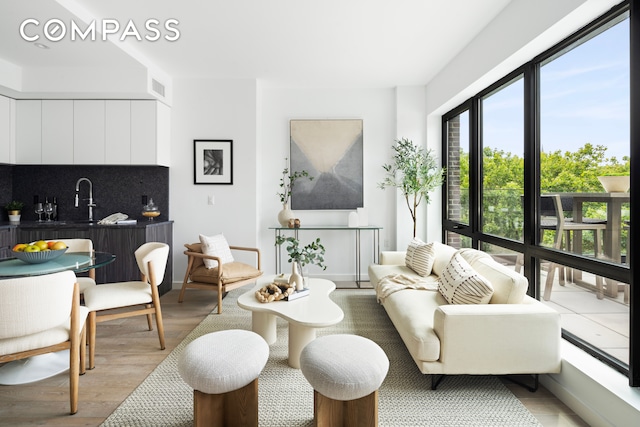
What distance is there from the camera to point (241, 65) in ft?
14.7

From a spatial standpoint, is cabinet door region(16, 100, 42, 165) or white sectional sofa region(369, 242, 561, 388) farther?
cabinet door region(16, 100, 42, 165)

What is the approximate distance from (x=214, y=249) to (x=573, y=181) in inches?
134

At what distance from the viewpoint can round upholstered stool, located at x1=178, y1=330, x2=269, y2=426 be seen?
177 cm

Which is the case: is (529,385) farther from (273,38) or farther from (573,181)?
(273,38)

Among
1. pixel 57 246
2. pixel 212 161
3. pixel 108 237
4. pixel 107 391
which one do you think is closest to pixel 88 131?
pixel 108 237

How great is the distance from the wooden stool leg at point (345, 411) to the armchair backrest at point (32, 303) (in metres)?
1.48

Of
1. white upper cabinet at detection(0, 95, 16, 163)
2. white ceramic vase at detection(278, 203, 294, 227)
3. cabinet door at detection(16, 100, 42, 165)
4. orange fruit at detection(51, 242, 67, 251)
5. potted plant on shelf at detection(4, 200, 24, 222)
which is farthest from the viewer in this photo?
white ceramic vase at detection(278, 203, 294, 227)

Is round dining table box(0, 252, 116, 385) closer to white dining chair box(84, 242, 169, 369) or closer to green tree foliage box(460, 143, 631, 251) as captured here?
white dining chair box(84, 242, 169, 369)

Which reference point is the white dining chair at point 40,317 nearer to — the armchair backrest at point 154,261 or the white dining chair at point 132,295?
the white dining chair at point 132,295

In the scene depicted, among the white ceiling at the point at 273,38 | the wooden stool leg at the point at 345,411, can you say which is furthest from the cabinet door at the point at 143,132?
the wooden stool leg at the point at 345,411

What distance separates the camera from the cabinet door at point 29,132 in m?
4.44

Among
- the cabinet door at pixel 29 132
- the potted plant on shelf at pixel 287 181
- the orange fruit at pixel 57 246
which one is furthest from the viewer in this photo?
the potted plant on shelf at pixel 287 181

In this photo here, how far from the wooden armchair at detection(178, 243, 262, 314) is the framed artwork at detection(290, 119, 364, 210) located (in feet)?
4.72

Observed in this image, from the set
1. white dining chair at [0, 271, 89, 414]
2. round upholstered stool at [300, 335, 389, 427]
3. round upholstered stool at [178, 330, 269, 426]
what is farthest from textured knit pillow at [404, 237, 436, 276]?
white dining chair at [0, 271, 89, 414]
